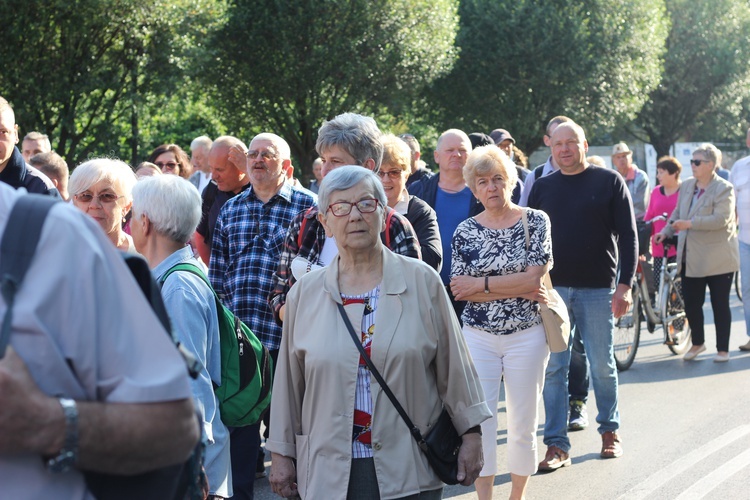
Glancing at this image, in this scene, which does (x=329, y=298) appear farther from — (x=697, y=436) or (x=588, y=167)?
(x=697, y=436)

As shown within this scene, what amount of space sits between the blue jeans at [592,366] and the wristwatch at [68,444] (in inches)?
Answer: 206

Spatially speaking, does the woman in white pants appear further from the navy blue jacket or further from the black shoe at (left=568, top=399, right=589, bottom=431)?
the navy blue jacket

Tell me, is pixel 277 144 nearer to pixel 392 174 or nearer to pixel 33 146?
pixel 392 174

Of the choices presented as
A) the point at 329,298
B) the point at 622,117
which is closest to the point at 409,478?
the point at 329,298

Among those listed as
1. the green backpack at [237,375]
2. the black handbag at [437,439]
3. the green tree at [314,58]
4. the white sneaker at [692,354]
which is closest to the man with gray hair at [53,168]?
the green backpack at [237,375]

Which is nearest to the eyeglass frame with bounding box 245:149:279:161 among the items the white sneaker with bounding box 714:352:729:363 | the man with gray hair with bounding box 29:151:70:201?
the man with gray hair with bounding box 29:151:70:201

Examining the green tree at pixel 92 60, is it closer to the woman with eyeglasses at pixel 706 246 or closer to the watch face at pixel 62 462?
the woman with eyeglasses at pixel 706 246

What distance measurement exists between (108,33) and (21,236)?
20101 mm

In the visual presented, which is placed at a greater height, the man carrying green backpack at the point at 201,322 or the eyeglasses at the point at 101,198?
the eyeglasses at the point at 101,198

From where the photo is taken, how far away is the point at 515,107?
35781mm

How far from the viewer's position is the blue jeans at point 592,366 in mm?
6617

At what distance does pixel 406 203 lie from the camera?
550 cm

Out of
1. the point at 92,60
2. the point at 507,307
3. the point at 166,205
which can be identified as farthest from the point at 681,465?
the point at 92,60

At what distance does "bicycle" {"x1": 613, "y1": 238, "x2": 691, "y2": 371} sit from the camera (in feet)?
33.1
